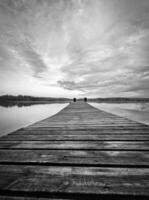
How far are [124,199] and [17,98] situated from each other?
119336 millimetres

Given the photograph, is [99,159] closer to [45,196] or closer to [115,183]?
[115,183]

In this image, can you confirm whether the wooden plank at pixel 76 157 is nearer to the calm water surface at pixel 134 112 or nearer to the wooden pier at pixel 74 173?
the wooden pier at pixel 74 173

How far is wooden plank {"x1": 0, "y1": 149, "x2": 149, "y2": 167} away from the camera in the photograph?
1.29 metres

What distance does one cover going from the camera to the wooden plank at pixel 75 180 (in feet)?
2.95

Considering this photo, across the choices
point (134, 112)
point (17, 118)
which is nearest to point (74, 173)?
point (17, 118)

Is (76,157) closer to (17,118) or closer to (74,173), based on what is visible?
(74,173)

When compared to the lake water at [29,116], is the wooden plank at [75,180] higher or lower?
higher

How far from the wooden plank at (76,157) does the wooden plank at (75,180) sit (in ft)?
0.38

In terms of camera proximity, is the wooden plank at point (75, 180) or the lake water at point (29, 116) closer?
the wooden plank at point (75, 180)

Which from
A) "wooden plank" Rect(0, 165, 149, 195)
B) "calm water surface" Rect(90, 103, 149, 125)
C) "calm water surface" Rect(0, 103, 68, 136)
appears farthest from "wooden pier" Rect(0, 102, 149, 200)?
Answer: "calm water surface" Rect(90, 103, 149, 125)

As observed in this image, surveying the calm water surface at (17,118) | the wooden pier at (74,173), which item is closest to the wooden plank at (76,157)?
the wooden pier at (74,173)

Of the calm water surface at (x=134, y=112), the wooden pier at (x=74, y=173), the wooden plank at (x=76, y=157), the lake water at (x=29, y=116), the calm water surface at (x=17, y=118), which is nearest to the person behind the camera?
the wooden pier at (x=74, y=173)

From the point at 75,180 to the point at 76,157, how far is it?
0.42 m

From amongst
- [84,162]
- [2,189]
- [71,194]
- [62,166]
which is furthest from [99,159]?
[2,189]
